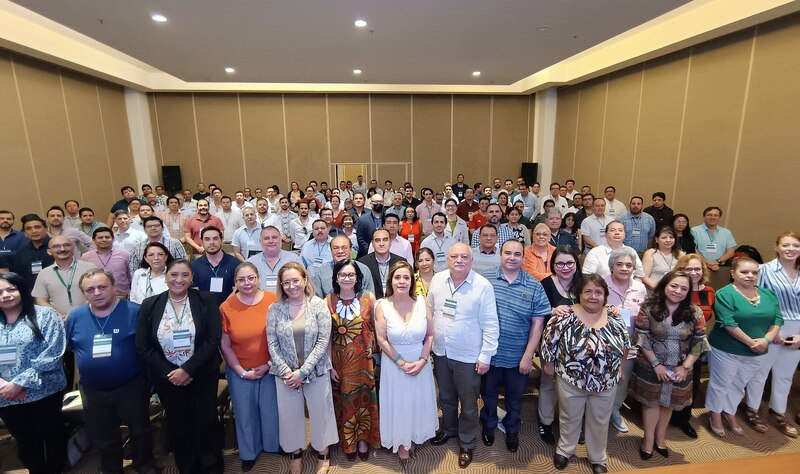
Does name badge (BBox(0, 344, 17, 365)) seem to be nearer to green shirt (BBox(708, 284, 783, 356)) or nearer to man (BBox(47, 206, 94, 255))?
man (BBox(47, 206, 94, 255))

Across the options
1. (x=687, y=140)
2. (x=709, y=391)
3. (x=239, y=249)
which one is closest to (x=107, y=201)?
(x=239, y=249)

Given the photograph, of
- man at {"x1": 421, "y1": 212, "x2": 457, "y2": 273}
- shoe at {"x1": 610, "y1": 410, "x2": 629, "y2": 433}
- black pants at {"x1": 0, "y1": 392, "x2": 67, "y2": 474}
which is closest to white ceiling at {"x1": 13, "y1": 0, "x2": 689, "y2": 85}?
man at {"x1": 421, "y1": 212, "x2": 457, "y2": 273}

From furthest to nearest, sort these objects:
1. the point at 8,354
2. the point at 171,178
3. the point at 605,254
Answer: the point at 171,178
the point at 605,254
the point at 8,354

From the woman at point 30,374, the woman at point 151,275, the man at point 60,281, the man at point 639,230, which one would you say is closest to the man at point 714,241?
the man at point 639,230

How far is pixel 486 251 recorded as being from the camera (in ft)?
12.6

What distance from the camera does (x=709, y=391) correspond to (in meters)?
3.10

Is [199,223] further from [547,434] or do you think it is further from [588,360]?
[588,360]

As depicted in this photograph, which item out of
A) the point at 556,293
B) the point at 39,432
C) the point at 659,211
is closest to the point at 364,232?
the point at 556,293

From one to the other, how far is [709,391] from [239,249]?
16.9 feet

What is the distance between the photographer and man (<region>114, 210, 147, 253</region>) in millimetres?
4375

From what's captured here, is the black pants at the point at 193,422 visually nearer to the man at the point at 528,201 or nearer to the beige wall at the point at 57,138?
the beige wall at the point at 57,138

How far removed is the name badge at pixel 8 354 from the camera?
7.56ft

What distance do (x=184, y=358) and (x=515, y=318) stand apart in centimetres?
233

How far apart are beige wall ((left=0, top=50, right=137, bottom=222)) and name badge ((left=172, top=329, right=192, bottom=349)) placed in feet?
22.8
